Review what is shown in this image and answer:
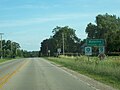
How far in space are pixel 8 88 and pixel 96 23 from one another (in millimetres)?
148236

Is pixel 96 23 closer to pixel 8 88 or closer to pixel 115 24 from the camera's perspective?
pixel 115 24

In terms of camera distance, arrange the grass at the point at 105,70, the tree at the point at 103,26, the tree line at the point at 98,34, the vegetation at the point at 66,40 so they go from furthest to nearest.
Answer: the vegetation at the point at 66,40
the tree at the point at 103,26
the tree line at the point at 98,34
the grass at the point at 105,70

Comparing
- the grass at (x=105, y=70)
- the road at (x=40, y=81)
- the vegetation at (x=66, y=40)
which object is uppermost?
the vegetation at (x=66, y=40)

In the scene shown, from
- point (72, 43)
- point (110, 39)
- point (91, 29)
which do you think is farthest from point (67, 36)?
point (110, 39)

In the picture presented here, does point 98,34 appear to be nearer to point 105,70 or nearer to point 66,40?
point 66,40

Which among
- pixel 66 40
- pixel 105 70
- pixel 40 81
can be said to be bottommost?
pixel 40 81

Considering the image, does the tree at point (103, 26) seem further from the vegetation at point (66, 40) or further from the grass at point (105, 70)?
the grass at point (105, 70)

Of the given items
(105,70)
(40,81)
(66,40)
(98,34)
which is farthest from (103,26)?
(40,81)

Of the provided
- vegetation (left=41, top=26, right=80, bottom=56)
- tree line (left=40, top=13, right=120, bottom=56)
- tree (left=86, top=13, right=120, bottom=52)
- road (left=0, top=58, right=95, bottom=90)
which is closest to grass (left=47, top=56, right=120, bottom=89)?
road (left=0, top=58, right=95, bottom=90)

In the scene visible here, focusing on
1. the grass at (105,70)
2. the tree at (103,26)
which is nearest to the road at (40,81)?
the grass at (105,70)

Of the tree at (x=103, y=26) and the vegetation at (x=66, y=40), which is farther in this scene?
the vegetation at (x=66, y=40)

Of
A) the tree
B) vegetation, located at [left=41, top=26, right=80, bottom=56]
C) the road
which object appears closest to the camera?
the road

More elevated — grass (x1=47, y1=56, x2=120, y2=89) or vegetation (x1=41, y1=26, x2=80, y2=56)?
vegetation (x1=41, y1=26, x2=80, y2=56)

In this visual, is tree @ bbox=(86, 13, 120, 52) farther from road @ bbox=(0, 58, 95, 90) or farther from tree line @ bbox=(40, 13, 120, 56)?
road @ bbox=(0, 58, 95, 90)
